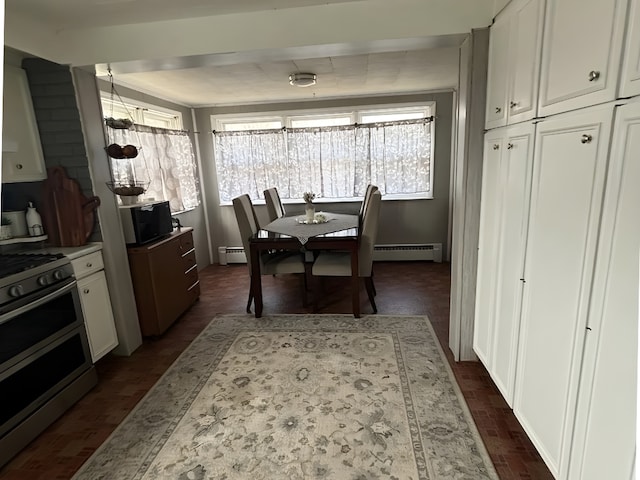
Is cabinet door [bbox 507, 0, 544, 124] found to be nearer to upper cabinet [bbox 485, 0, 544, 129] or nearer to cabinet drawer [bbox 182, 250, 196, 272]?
upper cabinet [bbox 485, 0, 544, 129]

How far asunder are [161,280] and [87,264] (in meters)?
0.66

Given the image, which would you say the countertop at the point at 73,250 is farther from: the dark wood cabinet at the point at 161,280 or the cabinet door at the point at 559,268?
the cabinet door at the point at 559,268

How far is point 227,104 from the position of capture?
15.7ft

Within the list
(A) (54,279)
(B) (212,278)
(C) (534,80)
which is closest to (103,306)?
(A) (54,279)

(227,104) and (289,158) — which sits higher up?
(227,104)

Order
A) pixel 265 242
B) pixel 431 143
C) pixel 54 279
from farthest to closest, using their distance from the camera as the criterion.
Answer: pixel 431 143 → pixel 265 242 → pixel 54 279

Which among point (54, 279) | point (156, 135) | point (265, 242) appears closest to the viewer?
point (54, 279)

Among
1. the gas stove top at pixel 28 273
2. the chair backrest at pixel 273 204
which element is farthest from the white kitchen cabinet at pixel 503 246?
the chair backrest at pixel 273 204

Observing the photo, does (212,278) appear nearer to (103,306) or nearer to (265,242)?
(265,242)

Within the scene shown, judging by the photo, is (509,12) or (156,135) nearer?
(509,12)

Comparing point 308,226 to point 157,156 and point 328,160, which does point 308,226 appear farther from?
point 157,156

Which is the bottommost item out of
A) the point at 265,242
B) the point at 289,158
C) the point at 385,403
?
the point at 385,403

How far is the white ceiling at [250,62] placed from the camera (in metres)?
2.10

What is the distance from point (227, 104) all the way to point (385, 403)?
412 cm
